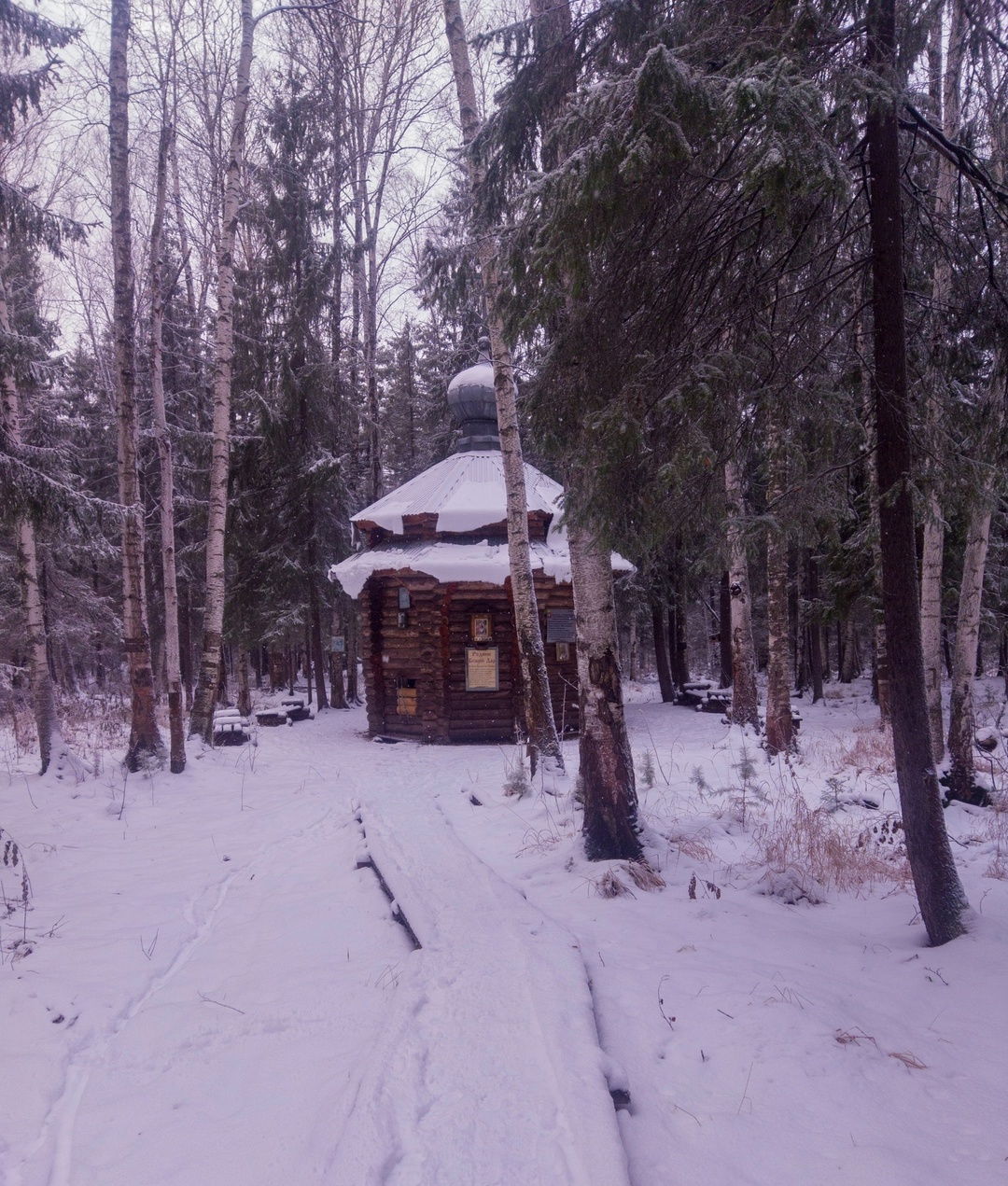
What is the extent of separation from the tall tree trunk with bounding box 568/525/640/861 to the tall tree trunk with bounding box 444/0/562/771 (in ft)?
10.5

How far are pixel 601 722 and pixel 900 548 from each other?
2.62 metres

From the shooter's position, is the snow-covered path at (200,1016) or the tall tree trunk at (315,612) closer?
the snow-covered path at (200,1016)

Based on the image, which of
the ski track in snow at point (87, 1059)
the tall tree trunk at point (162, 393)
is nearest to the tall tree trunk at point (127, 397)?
the tall tree trunk at point (162, 393)

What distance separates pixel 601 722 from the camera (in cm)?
598

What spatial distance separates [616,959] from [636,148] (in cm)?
454

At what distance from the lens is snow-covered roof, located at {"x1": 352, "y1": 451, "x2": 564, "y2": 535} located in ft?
49.6

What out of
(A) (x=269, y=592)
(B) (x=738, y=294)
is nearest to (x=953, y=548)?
(B) (x=738, y=294)

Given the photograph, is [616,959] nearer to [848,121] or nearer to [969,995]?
[969,995]

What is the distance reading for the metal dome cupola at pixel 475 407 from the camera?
1717cm

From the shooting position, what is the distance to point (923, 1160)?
270 centimetres

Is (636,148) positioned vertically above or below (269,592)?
above

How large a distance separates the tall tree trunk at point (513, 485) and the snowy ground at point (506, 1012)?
7.86 ft

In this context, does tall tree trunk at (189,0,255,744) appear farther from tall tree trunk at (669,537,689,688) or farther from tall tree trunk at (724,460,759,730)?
tall tree trunk at (669,537,689,688)

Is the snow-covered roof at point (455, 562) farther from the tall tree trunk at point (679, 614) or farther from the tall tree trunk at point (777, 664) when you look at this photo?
the tall tree trunk at point (679, 614)
